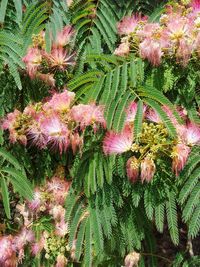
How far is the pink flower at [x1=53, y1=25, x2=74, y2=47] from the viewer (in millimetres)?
3242

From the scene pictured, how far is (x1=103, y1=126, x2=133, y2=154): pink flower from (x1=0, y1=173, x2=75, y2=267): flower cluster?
81 cm

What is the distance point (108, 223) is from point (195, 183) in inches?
21.3

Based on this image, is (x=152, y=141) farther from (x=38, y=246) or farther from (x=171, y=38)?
(x=38, y=246)

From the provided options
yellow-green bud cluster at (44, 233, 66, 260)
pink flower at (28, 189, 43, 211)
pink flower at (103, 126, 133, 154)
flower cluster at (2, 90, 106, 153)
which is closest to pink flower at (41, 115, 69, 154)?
flower cluster at (2, 90, 106, 153)

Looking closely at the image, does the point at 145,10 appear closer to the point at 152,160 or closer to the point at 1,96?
the point at 1,96

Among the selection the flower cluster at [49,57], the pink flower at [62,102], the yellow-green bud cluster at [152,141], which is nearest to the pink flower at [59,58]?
the flower cluster at [49,57]

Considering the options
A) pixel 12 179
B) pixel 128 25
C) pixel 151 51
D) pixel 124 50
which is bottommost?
pixel 12 179

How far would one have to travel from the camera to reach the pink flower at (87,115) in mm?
2671

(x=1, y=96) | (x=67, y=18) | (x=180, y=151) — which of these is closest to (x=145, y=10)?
(x=67, y=18)

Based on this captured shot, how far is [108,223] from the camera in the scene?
2795 millimetres

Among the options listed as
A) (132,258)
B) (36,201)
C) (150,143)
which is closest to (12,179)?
(36,201)

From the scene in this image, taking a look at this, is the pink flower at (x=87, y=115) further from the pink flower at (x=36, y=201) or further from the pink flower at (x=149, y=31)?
the pink flower at (x=36, y=201)

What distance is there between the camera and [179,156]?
A: 2.43m

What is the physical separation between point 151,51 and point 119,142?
0.55m
